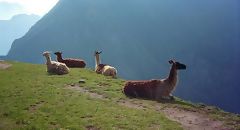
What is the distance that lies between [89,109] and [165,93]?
6.29 m

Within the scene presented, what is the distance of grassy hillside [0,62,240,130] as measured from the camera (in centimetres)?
1747

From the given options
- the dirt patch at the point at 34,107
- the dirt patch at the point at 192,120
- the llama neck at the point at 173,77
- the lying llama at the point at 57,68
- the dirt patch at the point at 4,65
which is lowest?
the dirt patch at the point at 192,120

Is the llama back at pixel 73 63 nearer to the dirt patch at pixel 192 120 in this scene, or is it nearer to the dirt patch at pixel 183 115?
the dirt patch at pixel 183 115

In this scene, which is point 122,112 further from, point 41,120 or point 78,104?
point 41,120

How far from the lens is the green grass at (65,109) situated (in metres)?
17.3

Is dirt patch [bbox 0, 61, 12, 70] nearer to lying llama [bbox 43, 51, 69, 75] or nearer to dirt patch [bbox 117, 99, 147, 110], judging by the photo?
lying llama [bbox 43, 51, 69, 75]

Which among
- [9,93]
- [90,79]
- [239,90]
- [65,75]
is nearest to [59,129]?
[9,93]

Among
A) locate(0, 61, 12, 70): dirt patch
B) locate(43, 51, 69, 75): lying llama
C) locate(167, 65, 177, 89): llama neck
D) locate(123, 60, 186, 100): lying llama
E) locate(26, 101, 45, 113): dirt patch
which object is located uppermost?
locate(0, 61, 12, 70): dirt patch

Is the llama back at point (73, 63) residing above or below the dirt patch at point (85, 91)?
above

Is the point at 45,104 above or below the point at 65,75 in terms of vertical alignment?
below

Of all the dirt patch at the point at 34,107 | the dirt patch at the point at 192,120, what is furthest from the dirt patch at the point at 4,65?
the dirt patch at the point at 192,120

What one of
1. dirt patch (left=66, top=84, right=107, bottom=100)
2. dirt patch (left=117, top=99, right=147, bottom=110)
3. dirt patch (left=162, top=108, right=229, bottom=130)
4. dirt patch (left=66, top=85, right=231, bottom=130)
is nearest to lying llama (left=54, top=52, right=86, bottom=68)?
dirt patch (left=66, top=84, right=107, bottom=100)

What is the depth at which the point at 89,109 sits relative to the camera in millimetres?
19906

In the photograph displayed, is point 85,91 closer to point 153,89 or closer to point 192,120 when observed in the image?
point 153,89
